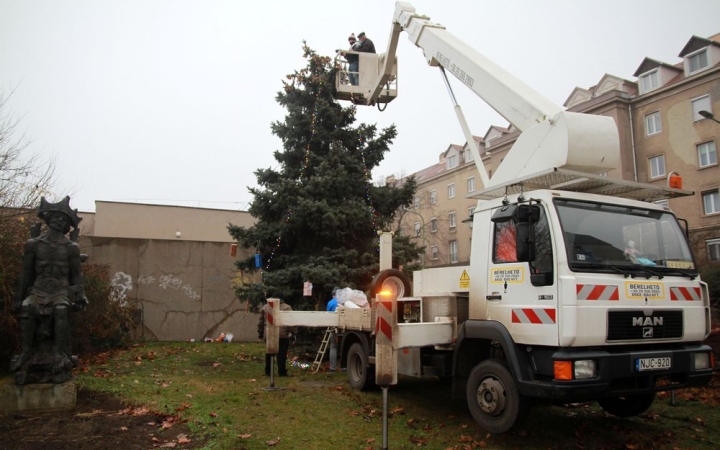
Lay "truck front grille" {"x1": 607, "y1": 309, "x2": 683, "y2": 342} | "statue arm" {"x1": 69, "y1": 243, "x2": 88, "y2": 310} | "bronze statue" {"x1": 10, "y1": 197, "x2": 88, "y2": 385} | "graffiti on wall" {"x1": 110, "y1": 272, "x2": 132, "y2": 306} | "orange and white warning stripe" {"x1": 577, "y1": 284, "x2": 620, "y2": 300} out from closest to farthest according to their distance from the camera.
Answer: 1. "orange and white warning stripe" {"x1": 577, "y1": 284, "x2": 620, "y2": 300}
2. "truck front grille" {"x1": 607, "y1": 309, "x2": 683, "y2": 342}
3. "bronze statue" {"x1": 10, "y1": 197, "x2": 88, "y2": 385}
4. "statue arm" {"x1": 69, "y1": 243, "x2": 88, "y2": 310}
5. "graffiti on wall" {"x1": 110, "y1": 272, "x2": 132, "y2": 306}

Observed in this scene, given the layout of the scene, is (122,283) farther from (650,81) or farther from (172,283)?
(650,81)

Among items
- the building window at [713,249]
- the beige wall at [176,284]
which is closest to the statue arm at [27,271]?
the beige wall at [176,284]

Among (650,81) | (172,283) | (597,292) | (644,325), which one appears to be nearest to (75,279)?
(597,292)

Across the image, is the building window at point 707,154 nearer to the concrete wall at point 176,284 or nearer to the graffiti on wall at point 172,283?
the concrete wall at point 176,284

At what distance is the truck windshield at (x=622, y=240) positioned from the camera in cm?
532

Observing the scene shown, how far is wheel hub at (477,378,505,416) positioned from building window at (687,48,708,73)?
3250 centimetres

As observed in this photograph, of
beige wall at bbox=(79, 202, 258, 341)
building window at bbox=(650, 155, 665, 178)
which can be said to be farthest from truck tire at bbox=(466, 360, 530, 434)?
building window at bbox=(650, 155, 665, 178)

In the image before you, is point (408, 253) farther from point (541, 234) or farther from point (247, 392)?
point (541, 234)

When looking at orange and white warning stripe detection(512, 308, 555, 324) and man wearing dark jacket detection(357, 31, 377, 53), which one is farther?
man wearing dark jacket detection(357, 31, 377, 53)

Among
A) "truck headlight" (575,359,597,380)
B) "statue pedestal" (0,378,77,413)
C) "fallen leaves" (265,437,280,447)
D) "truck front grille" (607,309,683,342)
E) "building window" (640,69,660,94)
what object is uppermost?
"building window" (640,69,660,94)

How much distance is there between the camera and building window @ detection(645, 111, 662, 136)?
1265 inches

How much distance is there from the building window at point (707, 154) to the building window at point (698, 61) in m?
4.76

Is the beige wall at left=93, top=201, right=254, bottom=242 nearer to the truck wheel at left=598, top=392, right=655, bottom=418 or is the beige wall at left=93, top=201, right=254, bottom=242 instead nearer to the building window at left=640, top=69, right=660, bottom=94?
the truck wheel at left=598, top=392, right=655, bottom=418

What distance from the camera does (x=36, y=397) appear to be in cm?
709
